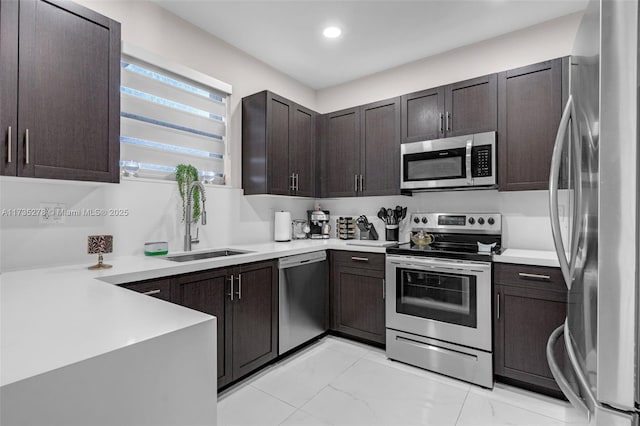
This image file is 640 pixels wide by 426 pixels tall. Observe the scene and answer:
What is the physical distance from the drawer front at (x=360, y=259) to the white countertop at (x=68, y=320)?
190cm

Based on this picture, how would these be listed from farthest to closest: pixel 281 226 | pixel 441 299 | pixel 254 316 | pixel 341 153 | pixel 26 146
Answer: pixel 341 153
pixel 281 226
pixel 441 299
pixel 254 316
pixel 26 146

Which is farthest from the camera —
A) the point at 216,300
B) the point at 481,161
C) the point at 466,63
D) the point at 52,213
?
the point at 466,63

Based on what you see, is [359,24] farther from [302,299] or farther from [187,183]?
[302,299]

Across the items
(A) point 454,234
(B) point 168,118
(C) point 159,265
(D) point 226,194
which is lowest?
(C) point 159,265

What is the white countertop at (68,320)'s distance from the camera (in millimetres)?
585

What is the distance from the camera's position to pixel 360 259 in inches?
113

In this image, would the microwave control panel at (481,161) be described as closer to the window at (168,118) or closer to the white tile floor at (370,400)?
the white tile floor at (370,400)

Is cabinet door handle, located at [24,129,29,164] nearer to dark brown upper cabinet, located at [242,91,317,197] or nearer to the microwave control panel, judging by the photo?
dark brown upper cabinet, located at [242,91,317,197]

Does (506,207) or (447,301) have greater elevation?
(506,207)

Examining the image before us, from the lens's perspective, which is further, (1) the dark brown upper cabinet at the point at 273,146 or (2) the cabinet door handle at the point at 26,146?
(1) the dark brown upper cabinet at the point at 273,146

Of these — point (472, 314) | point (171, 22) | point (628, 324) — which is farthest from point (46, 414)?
point (171, 22)

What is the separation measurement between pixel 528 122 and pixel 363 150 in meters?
1.44

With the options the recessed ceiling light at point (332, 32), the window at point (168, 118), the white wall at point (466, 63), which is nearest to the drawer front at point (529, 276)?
the white wall at point (466, 63)

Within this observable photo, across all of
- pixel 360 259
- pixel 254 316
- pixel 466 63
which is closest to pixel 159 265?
pixel 254 316
